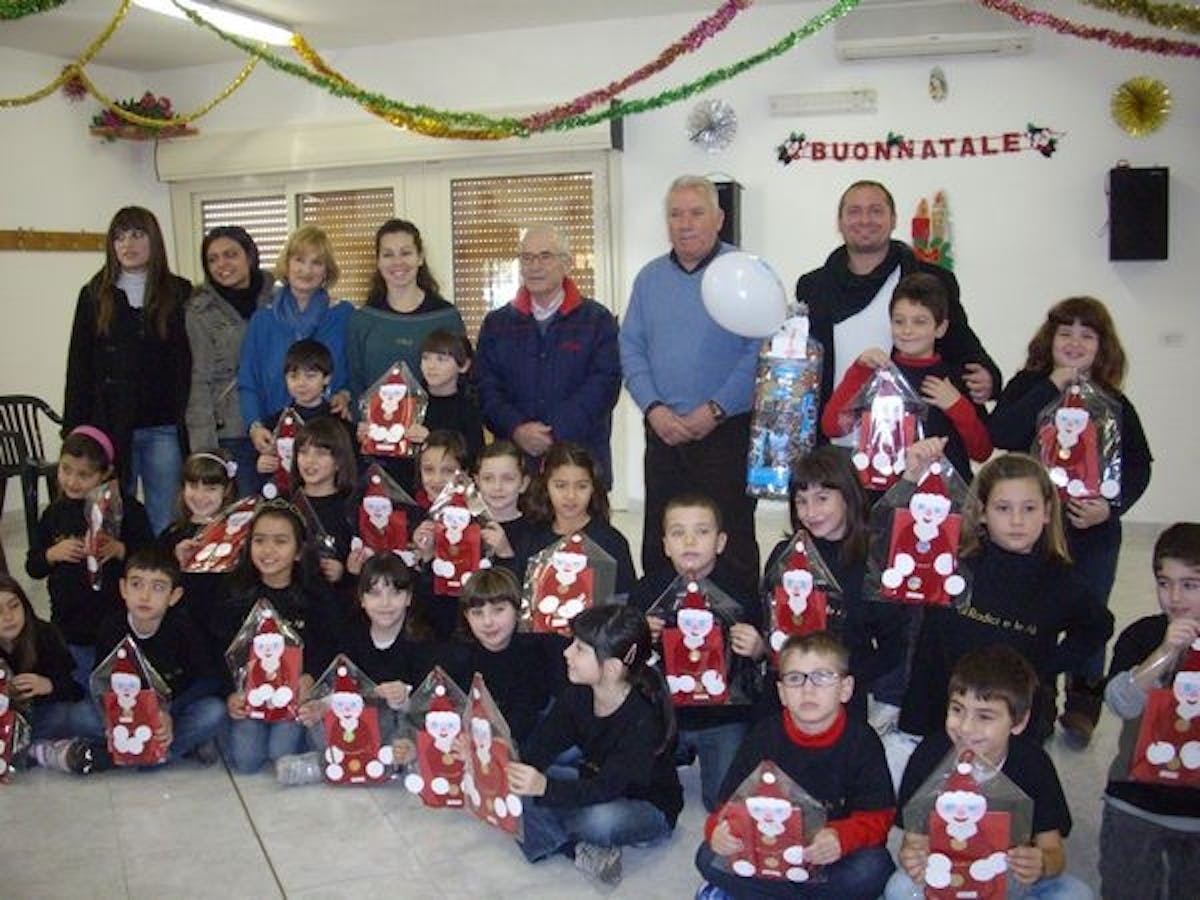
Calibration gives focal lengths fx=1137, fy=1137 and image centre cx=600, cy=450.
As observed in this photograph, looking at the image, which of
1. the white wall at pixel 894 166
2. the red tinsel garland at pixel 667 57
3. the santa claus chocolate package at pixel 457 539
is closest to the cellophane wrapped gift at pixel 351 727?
the santa claus chocolate package at pixel 457 539

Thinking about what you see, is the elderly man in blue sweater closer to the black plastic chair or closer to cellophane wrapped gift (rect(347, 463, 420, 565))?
cellophane wrapped gift (rect(347, 463, 420, 565))

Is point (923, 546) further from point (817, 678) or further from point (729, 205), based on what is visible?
point (729, 205)

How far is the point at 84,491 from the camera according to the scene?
375 centimetres

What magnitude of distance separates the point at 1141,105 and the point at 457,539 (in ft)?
15.5

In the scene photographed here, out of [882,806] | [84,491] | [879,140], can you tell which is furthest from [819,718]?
[879,140]

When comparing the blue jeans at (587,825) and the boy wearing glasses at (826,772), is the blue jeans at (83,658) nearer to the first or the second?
the blue jeans at (587,825)

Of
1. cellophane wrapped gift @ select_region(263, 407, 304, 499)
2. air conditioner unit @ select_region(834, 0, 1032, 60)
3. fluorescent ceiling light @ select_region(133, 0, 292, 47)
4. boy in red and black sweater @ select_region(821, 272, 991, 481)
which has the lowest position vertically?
cellophane wrapped gift @ select_region(263, 407, 304, 499)

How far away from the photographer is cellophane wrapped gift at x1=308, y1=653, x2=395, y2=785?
9.98 feet

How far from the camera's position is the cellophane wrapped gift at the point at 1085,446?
3.05m

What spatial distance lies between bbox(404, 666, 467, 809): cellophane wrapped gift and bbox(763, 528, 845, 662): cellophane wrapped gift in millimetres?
805

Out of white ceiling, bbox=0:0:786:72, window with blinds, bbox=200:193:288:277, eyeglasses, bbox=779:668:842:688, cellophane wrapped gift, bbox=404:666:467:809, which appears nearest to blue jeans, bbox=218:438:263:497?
cellophane wrapped gift, bbox=404:666:467:809

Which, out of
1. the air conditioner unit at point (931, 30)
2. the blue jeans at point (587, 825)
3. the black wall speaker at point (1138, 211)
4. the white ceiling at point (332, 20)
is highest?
the white ceiling at point (332, 20)

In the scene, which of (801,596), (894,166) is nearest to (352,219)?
(894,166)

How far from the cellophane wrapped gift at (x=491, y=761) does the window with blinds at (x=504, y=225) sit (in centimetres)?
488
